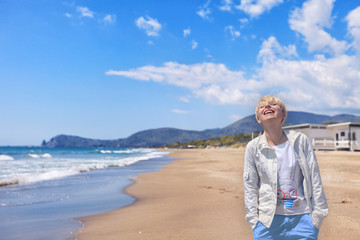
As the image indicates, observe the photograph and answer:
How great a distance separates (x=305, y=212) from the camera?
2.39 metres

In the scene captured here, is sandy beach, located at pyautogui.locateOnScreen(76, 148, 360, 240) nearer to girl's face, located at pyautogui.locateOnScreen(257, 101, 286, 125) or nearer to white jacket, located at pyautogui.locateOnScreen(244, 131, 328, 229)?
white jacket, located at pyautogui.locateOnScreen(244, 131, 328, 229)

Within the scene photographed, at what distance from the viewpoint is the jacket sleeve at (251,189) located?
8.08 feet

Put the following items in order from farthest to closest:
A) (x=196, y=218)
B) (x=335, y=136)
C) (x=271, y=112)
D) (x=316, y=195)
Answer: (x=335, y=136), (x=196, y=218), (x=271, y=112), (x=316, y=195)

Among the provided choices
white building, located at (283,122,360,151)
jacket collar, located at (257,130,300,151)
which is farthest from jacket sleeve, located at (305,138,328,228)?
white building, located at (283,122,360,151)

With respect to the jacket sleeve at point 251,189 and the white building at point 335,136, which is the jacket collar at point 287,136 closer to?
the jacket sleeve at point 251,189

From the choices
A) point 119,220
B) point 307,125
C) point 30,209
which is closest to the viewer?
point 119,220

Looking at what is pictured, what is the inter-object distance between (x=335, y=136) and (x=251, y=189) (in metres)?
33.9

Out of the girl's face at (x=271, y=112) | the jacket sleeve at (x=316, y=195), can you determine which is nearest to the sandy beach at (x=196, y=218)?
the jacket sleeve at (x=316, y=195)

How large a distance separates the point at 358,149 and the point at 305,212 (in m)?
29.7

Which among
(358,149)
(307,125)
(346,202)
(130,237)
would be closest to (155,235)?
(130,237)

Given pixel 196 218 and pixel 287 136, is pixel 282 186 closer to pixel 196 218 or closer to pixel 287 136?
pixel 287 136

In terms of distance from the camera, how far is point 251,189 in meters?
2.50

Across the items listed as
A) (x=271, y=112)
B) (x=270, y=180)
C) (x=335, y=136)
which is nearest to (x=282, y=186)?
(x=270, y=180)

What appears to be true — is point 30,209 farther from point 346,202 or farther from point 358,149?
point 358,149
